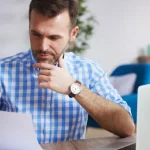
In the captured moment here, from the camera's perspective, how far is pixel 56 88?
104 cm

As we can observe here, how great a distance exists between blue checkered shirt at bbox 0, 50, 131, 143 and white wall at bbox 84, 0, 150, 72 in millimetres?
2655

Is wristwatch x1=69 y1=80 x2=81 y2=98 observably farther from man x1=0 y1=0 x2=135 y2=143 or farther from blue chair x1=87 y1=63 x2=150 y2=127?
blue chair x1=87 y1=63 x2=150 y2=127

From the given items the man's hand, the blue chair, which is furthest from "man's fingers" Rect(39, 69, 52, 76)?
the blue chair

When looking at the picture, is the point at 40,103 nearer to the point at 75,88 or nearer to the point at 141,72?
the point at 75,88

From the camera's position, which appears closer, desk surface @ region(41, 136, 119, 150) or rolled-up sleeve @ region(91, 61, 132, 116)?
desk surface @ region(41, 136, 119, 150)

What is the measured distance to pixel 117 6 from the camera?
3.86m

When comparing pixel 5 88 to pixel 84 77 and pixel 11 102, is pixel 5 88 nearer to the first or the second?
pixel 11 102

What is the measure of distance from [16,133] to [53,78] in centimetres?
29

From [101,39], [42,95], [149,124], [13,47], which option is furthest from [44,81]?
[101,39]

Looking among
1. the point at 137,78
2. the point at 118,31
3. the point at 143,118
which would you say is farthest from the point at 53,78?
the point at 118,31

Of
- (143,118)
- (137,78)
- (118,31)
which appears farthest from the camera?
(118,31)

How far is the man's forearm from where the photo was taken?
1.11 m

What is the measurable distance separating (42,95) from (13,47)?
2.47 m

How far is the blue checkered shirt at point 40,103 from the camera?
1181 mm
